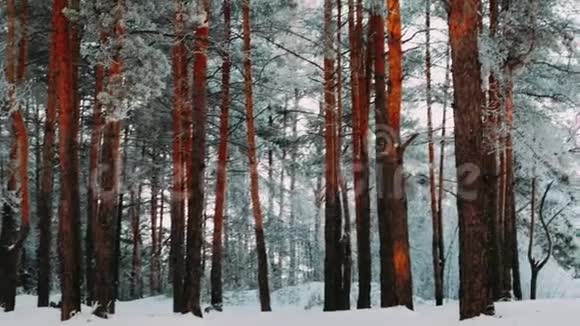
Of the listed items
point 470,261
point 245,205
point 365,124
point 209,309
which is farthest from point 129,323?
point 245,205

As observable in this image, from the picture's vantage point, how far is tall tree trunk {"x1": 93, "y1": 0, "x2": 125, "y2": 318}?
31.8 ft

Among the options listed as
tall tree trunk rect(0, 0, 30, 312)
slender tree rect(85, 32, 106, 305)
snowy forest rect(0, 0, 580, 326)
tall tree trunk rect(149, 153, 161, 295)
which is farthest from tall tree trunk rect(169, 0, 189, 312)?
Result: tall tree trunk rect(149, 153, 161, 295)

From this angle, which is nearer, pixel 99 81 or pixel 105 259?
pixel 105 259

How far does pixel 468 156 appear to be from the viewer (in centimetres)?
682

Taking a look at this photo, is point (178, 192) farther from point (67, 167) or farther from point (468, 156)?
point (468, 156)

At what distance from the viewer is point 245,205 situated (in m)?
30.3

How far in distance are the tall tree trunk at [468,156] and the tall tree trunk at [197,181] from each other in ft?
16.1

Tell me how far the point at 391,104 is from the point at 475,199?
3321mm

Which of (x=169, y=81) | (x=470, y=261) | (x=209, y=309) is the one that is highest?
(x=169, y=81)

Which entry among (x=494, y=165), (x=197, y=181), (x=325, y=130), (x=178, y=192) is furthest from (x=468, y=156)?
(x=178, y=192)

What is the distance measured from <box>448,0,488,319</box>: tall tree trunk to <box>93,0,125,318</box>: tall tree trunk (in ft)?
17.2

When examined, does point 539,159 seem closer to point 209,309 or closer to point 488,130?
point 488,130

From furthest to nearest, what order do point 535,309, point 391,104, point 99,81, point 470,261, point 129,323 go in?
point 99,81
point 391,104
point 129,323
point 535,309
point 470,261

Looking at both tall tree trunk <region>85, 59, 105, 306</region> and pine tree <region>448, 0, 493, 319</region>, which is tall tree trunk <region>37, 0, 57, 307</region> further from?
pine tree <region>448, 0, 493, 319</region>
